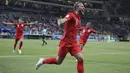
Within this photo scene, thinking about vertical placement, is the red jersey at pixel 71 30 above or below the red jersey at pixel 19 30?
above

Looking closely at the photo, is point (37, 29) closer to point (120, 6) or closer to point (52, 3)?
point (52, 3)

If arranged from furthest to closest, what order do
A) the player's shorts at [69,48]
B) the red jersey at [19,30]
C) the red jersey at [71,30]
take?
1. the red jersey at [19,30]
2. the player's shorts at [69,48]
3. the red jersey at [71,30]

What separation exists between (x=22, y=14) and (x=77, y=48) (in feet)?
206

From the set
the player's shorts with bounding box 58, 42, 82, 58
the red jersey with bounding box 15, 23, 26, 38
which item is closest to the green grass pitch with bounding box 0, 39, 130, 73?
the red jersey with bounding box 15, 23, 26, 38

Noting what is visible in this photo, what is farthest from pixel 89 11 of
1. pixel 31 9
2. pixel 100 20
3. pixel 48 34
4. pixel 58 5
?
pixel 48 34

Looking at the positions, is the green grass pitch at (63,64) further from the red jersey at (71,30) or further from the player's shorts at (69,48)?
the red jersey at (71,30)

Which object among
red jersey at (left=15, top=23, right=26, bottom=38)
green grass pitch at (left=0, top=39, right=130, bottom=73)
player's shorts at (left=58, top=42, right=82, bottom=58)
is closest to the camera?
player's shorts at (left=58, top=42, right=82, bottom=58)

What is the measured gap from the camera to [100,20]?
279ft

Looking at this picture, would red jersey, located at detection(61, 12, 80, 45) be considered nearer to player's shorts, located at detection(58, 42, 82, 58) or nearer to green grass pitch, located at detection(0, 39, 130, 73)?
player's shorts, located at detection(58, 42, 82, 58)

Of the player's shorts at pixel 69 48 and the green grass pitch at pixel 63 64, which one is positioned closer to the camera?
the player's shorts at pixel 69 48

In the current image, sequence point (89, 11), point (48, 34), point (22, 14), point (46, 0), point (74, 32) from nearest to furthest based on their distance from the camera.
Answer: point (74, 32) → point (48, 34) → point (22, 14) → point (46, 0) → point (89, 11)

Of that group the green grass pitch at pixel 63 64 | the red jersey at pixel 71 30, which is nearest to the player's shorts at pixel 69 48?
the red jersey at pixel 71 30

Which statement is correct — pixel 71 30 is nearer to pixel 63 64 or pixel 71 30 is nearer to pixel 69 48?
pixel 69 48

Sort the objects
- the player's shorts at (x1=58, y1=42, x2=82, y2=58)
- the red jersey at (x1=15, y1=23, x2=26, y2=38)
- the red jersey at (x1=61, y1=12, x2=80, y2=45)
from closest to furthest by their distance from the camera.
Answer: the red jersey at (x1=61, y1=12, x2=80, y2=45) < the player's shorts at (x1=58, y1=42, x2=82, y2=58) < the red jersey at (x1=15, y1=23, x2=26, y2=38)
